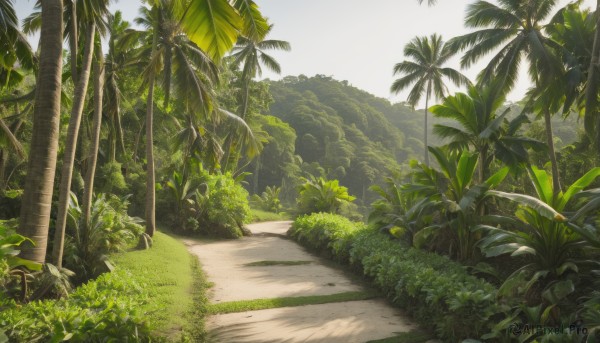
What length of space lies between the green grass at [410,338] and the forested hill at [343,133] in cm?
3383

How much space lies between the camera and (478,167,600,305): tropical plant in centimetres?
518

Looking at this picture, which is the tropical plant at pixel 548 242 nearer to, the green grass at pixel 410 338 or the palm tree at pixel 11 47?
the green grass at pixel 410 338

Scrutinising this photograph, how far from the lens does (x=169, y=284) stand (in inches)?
284

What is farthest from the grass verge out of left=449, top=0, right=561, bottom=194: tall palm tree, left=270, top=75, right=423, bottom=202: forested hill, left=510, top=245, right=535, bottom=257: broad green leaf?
left=270, top=75, right=423, bottom=202: forested hill

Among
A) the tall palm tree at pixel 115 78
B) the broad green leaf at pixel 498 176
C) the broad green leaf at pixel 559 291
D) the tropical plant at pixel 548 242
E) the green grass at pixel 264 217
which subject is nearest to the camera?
the broad green leaf at pixel 559 291

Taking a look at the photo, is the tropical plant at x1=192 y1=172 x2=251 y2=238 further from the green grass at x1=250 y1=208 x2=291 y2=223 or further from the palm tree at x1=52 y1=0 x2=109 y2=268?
the palm tree at x1=52 y1=0 x2=109 y2=268

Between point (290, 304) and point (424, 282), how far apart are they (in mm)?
2416

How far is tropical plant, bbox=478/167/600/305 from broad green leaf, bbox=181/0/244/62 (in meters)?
4.81

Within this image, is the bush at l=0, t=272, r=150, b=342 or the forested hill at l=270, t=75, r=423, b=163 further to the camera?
the forested hill at l=270, t=75, r=423, b=163

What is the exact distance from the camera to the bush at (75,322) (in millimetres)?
4074

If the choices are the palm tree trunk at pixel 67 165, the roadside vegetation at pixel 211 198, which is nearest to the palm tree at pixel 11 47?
the roadside vegetation at pixel 211 198

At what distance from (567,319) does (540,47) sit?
11.9m

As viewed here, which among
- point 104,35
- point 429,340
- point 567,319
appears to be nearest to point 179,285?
point 429,340

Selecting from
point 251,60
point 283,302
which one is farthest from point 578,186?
point 251,60
